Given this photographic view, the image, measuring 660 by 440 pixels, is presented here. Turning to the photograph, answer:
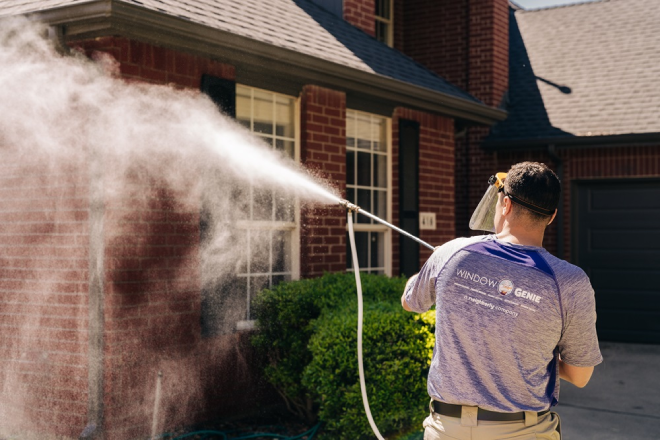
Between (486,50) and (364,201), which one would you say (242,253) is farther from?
(486,50)

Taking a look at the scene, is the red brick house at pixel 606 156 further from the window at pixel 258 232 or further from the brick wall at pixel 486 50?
the window at pixel 258 232

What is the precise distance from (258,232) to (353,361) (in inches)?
81.6

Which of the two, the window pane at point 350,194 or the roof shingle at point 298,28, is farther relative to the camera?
the window pane at point 350,194

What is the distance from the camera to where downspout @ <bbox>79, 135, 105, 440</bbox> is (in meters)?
5.97

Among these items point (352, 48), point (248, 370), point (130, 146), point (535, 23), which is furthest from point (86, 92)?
point (535, 23)

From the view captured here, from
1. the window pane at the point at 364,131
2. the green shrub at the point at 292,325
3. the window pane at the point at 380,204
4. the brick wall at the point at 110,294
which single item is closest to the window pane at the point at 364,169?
the window pane at the point at 364,131

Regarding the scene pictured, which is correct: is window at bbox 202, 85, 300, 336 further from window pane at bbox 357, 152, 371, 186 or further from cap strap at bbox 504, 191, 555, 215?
cap strap at bbox 504, 191, 555, 215

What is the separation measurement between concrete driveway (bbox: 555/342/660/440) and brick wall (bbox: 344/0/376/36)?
5.44 metres

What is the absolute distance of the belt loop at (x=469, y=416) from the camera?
2.97 metres

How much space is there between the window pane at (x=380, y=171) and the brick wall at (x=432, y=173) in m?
0.11

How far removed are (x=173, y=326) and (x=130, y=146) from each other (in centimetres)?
152

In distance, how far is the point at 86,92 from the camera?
20.2 feet

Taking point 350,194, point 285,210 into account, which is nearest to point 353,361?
point 285,210

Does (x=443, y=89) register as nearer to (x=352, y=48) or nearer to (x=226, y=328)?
(x=352, y=48)
